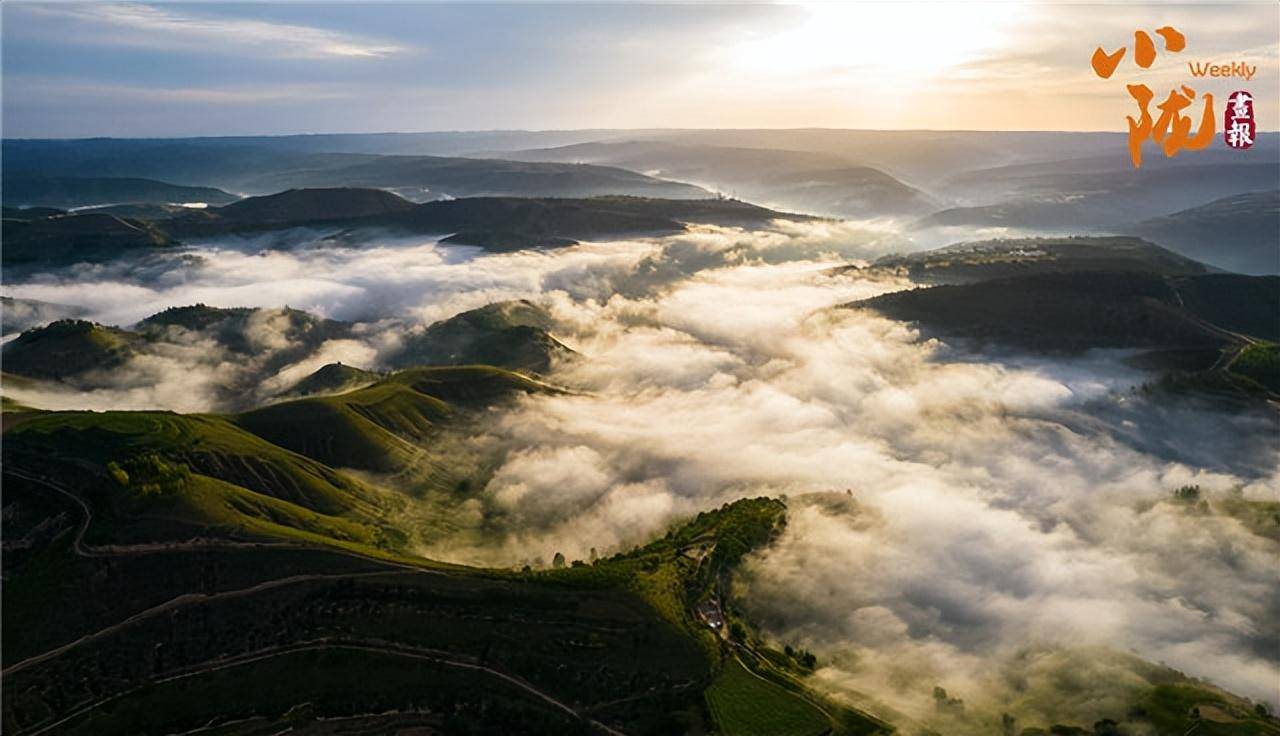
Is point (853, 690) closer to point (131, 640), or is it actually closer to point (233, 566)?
point (233, 566)

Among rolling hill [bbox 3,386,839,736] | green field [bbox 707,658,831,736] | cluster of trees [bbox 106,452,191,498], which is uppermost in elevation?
cluster of trees [bbox 106,452,191,498]

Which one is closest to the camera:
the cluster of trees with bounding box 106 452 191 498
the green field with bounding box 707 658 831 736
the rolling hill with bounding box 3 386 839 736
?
the rolling hill with bounding box 3 386 839 736

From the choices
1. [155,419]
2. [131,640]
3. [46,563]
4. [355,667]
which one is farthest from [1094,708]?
[155,419]

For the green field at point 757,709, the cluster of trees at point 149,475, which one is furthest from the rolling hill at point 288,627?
the green field at point 757,709

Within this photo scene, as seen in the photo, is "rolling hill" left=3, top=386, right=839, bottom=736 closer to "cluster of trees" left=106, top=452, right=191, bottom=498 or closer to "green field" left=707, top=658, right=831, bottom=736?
"cluster of trees" left=106, top=452, right=191, bottom=498

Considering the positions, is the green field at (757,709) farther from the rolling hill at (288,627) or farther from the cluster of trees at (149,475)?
the cluster of trees at (149,475)

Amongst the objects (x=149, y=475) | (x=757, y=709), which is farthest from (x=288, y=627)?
(x=757, y=709)

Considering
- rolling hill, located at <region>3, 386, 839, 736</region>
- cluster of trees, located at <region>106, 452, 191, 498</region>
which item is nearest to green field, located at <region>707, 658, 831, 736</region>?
rolling hill, located at <region>3, 386, 839, 736</region>

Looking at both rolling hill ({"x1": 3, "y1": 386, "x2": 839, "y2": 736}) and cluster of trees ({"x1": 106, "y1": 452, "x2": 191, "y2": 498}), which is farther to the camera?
cluster of trees ({"x1": 106, "y1": 452, "x2": 191, "y2": 498})
